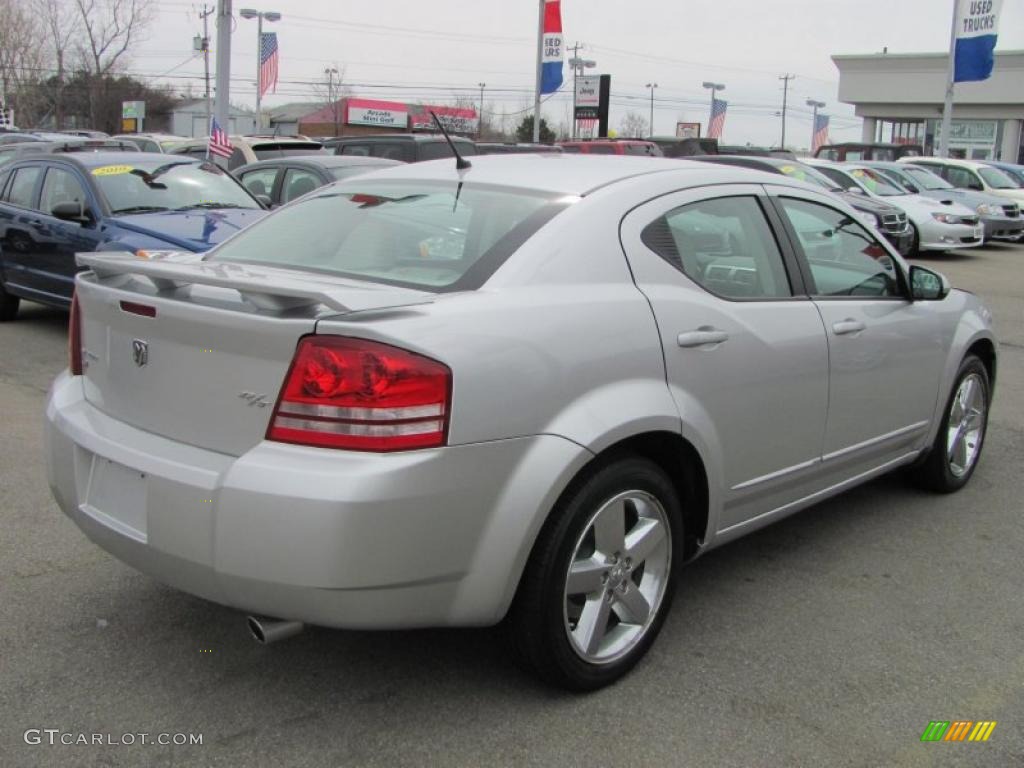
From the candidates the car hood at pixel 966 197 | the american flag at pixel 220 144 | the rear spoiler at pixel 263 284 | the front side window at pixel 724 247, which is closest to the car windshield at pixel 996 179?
the car hood at pixel 966 197

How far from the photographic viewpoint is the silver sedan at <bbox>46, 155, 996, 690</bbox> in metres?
2.50

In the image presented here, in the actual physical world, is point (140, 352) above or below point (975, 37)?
below

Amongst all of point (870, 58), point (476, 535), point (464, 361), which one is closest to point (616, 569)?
point (476, 535)

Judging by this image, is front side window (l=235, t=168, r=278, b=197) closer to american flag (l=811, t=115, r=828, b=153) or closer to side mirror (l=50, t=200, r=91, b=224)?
side mirror (l=50, t=200, r=91, b=224)

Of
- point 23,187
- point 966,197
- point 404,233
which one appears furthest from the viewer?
point 966,197

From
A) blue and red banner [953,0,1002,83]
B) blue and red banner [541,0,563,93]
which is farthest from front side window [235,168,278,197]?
blue and red banner [953,0,1002,83]

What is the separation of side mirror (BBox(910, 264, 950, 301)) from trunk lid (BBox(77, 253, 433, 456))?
259 cm

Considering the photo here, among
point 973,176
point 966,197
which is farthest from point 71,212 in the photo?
point 973,176

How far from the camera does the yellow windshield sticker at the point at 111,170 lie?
8.62 m

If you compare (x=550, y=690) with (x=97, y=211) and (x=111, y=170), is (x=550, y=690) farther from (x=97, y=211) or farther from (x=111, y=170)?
(x=111, y=170)

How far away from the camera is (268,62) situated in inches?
1395

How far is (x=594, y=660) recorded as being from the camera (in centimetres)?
298

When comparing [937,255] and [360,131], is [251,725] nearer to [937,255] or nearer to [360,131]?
[937,255]
